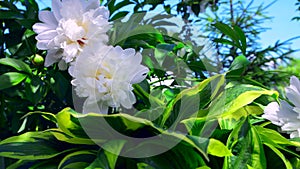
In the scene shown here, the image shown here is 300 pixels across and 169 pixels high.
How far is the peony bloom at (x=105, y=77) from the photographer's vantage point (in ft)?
1.85

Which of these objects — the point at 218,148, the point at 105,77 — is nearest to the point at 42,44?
the point at 105,77

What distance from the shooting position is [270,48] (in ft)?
8.39

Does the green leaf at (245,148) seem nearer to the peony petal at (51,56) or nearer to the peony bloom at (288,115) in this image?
the peony bloom at (288,115)

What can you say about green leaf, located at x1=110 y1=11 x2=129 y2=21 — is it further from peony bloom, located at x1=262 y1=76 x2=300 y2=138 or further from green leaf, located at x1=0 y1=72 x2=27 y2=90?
peony bloom, located at x1=262 y1=76 x2=300 y2=138

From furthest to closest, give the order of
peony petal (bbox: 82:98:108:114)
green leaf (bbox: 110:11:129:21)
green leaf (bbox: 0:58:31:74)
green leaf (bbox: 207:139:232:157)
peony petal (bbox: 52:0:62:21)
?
green leaf (bbox: 110:11:129:21)
green leaf (bbox: 0:58:31:74)
peony petal (bbox: 52:0:62:21)
peony petal (bbox: 82:98:108:114)
green leaf (bbox: 207:139:232:157)

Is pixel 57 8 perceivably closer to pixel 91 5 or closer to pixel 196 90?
pixel 91 5

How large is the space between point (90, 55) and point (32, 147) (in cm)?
17

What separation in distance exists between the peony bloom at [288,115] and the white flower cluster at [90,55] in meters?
0.21

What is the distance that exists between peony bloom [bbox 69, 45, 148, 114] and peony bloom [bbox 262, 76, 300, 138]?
21 cm

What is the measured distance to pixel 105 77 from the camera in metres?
0.58

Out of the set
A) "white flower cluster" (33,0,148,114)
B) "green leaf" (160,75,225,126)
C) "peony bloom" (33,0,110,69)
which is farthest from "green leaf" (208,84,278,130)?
"peony bloom" (33,0,110,69)

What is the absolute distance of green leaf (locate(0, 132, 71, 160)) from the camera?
0.51m

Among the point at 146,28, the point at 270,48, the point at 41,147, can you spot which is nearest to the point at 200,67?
the point at 146,28

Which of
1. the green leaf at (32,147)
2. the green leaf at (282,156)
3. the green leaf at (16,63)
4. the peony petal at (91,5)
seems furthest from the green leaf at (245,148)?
the green leaf at (16,63)
